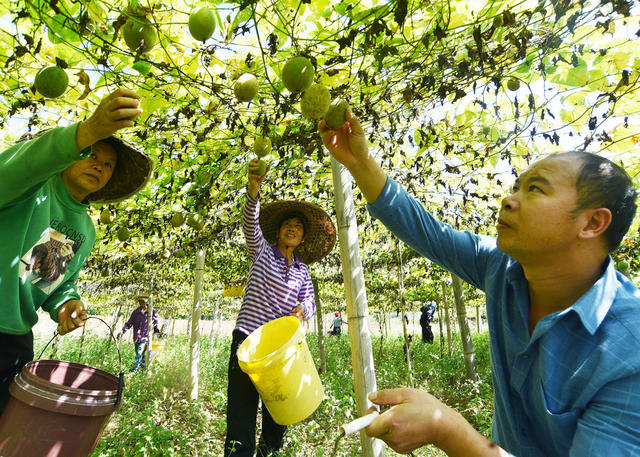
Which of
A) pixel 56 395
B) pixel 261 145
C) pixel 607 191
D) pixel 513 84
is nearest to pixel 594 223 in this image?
pixel 607 191

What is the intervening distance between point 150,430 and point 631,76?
16.0ft

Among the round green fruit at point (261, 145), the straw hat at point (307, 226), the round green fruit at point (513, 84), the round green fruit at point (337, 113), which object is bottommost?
the straw hat at point (307, 226)

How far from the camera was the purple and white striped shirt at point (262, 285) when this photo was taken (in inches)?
101

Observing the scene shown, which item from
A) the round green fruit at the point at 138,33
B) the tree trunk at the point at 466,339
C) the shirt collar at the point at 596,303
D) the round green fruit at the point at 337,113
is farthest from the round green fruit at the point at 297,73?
the tree trunk at the point at 466,339

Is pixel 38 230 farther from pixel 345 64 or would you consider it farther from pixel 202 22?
pixel 345 64

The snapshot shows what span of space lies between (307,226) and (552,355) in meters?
2.21

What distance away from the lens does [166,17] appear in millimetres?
1631

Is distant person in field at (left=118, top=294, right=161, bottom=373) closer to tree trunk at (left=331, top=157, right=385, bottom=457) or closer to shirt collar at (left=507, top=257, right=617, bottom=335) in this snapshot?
tree trunk at (left=331, top=157, right=385, bottom=457)

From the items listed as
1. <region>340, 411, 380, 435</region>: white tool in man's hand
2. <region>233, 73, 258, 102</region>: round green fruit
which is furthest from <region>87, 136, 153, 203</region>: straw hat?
<region>340, 411, 380, 435</region>: white tool in man's hand

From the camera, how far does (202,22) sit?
4.25 ft

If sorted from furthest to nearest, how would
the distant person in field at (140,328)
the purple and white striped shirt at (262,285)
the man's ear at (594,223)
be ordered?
the distant person in field at (140,328), the purple and white striped shirt at (262,285), the man's ear at (594,223)

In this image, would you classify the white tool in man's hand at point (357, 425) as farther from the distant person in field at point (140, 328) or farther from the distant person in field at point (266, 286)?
the distant person in field at point (140, 328)

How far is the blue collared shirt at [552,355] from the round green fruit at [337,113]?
0.33m

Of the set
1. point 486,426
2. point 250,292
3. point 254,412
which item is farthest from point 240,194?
point 486,426
